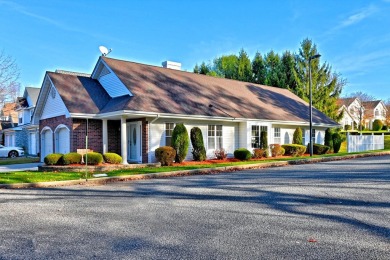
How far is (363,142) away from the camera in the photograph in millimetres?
29875

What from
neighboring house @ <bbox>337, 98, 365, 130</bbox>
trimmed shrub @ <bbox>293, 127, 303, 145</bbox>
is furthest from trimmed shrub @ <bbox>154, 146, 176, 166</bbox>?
neighboring house @ <bbox>337, 98, 365, 130</bbox>

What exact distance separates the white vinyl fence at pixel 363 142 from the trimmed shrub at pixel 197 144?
50.3 ft

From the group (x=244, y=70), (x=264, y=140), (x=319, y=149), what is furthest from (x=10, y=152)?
(x=244, y=70)

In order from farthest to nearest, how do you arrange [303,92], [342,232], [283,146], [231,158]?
[303,92] < [283,146] < [231,158] < [342,232]

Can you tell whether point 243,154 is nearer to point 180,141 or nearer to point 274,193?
point 180,141

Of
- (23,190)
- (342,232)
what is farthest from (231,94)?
(342,232)

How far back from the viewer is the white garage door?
62.1 feet

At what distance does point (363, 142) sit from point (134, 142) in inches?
826

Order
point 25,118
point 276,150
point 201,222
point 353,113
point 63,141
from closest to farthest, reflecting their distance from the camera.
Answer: point 201,222 → point 63,141 → point 276,150 → point 25,118 → point 353,113

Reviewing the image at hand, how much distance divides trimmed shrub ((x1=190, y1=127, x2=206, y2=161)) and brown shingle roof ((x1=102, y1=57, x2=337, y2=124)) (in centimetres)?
107

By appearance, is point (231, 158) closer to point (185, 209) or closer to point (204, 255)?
point (185, 209)

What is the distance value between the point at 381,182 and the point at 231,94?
1542cm

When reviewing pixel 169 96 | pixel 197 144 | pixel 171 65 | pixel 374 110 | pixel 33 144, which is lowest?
pixel 33 144

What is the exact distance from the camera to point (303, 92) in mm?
39688
